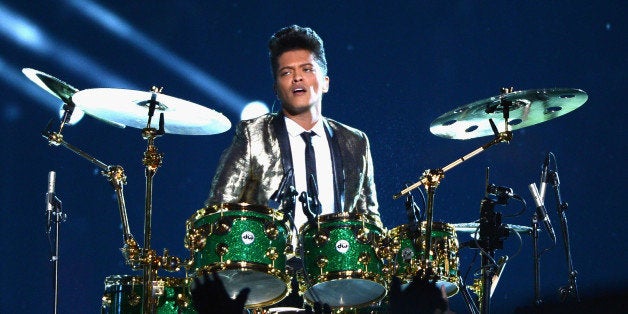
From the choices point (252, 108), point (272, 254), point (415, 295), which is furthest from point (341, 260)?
point (252, 108)

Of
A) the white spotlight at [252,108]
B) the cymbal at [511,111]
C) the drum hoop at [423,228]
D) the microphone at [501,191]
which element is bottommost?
the drum hoop at [423,228]

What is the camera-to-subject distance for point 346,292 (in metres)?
3.93

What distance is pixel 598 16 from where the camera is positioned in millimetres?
6562

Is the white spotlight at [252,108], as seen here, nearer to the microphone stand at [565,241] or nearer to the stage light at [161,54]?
the stage light at [161,54]

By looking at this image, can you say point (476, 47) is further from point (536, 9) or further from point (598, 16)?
point (598, 16)

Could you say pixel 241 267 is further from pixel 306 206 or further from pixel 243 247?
pixel 306 206

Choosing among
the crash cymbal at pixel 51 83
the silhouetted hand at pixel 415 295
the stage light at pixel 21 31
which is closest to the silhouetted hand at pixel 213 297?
the silhouetted hand at pixel 415 295

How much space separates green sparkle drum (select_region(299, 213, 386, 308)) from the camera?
3.77 m

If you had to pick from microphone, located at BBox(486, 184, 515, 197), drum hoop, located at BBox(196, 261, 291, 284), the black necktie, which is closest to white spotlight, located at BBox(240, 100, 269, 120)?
the black necktie

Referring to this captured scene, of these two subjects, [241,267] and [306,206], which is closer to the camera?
[241,267]

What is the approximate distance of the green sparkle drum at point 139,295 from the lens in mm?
3992

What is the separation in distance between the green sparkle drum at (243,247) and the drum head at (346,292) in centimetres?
14

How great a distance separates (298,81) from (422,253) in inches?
47.8

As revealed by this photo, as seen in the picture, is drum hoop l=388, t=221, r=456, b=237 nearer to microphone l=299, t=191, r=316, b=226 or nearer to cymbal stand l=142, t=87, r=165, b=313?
microphone l=299, t=191, r=316, b=226
